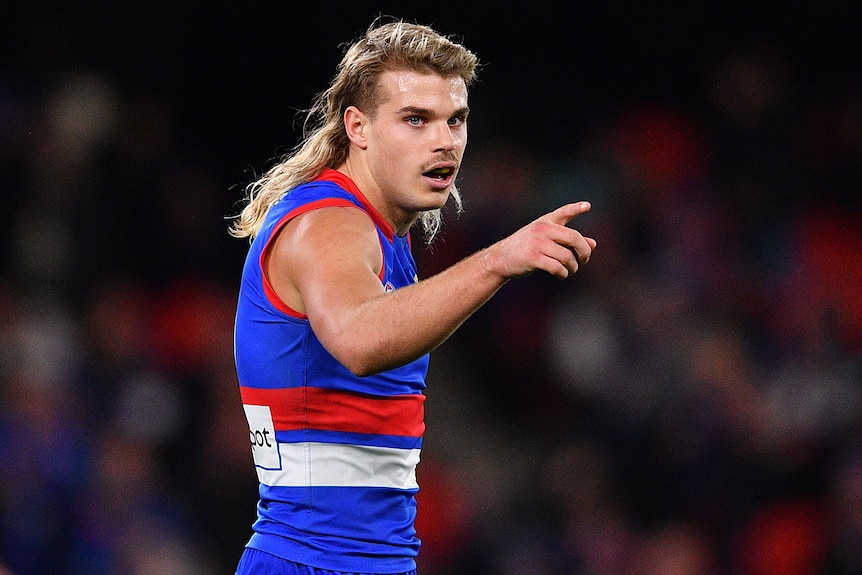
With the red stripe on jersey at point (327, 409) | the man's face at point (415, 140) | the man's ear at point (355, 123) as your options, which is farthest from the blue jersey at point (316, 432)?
the man's ear at point (355, 123)

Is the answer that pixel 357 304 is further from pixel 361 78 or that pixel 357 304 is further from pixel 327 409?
pixel 361 78

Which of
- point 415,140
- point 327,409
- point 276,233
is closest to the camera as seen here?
point 276,233

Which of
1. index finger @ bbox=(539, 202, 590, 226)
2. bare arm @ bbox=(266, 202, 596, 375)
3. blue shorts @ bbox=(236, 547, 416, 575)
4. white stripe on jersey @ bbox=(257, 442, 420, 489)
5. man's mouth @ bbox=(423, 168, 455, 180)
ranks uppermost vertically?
man's mouth @ bbox=(423, 168, 455, 180)

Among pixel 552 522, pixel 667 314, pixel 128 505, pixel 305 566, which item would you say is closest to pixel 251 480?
pixel 128 505

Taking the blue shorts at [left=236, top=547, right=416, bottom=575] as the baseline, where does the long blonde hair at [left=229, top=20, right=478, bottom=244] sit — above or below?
above

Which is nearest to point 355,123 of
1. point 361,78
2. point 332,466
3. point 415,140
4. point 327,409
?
point 361,78

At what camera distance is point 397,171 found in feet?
11.0

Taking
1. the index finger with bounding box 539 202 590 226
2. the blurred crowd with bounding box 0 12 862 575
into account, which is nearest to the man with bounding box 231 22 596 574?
the index finger with bounding box 539 202 590 226

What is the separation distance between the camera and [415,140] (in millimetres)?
3336

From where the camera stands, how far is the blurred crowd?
707 centimetres

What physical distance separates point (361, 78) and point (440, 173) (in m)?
0.41

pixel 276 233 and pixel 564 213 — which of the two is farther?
pixel 276 233

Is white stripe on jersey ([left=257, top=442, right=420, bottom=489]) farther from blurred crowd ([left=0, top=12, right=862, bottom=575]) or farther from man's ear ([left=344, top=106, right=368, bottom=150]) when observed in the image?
blurred crowd ([left=0, top=12, right=862, bottom=575])

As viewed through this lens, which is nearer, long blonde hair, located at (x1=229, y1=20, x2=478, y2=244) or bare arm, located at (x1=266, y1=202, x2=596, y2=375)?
bare arm, located at (x1=266, y1=202, x2=596, y2=375)
